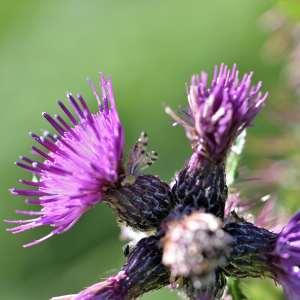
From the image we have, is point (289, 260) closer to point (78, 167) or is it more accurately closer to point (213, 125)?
point (213, 125)

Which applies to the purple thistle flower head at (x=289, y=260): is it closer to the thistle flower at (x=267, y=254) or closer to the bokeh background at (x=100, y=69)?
the thistle flower at (x=267, y=254)

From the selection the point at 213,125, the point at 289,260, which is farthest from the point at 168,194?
the point at 289,260

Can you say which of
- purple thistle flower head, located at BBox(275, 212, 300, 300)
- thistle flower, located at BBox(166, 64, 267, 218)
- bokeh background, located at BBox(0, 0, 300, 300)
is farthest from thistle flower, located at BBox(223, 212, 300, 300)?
bokeh background, located at BBox(0, 0, 300, 300)

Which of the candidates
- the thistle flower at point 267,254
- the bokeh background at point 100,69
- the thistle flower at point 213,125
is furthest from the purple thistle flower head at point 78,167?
the bokeh background at point 100,69

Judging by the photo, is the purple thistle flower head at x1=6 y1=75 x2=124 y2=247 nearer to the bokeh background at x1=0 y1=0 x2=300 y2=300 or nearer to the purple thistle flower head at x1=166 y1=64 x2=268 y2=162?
the purple thistle flower head at x1=166 y1=64 x2=268 y2=162


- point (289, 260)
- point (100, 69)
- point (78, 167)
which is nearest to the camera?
point (289, 260)

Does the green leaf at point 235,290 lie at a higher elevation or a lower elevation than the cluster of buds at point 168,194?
lower
